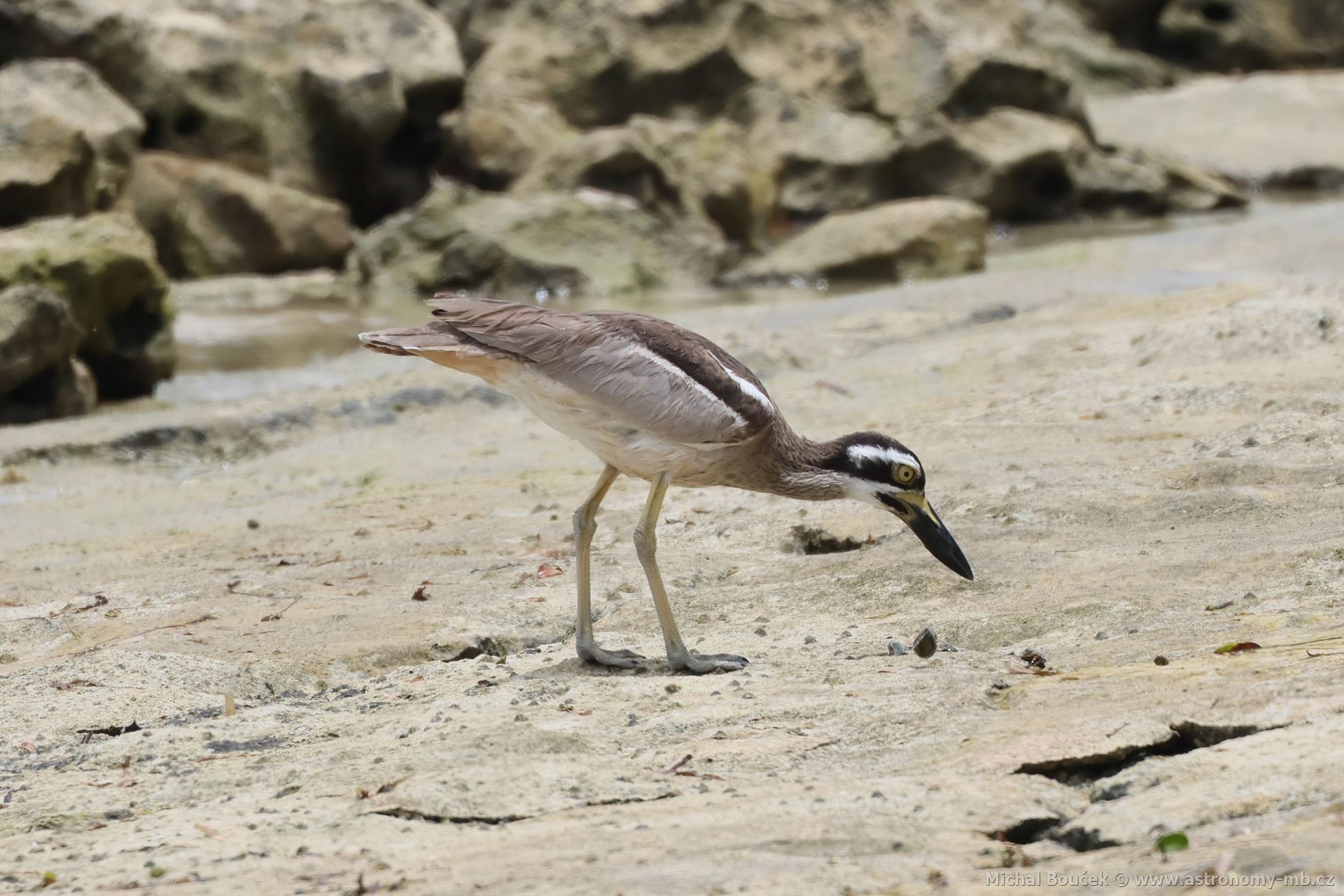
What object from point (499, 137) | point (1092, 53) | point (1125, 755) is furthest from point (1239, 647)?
point (1092, 53)

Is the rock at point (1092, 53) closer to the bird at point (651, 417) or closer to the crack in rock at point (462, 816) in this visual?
the bird at point (651, 417)

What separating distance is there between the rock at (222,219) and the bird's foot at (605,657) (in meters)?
12.0

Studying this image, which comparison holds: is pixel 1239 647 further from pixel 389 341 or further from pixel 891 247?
pixel 891 247

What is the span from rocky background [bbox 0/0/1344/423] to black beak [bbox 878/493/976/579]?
7.31m

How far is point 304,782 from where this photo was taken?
157 inches

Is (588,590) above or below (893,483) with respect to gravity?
below

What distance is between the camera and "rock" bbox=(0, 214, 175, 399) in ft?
34.3

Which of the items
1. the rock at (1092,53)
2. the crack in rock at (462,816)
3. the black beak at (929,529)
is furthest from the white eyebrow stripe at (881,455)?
the rock at (1092,53)

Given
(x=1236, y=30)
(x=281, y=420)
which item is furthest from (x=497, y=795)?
(x=1236, y=30)

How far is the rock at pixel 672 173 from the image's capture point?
16.4m

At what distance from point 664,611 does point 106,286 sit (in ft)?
23.3

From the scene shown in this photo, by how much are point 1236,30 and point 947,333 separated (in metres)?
17.1

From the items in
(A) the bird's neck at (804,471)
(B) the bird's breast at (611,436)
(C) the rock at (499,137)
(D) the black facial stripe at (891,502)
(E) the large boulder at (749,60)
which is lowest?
(D) the black facial stripe at (891,502)

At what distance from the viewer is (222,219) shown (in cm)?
1627
